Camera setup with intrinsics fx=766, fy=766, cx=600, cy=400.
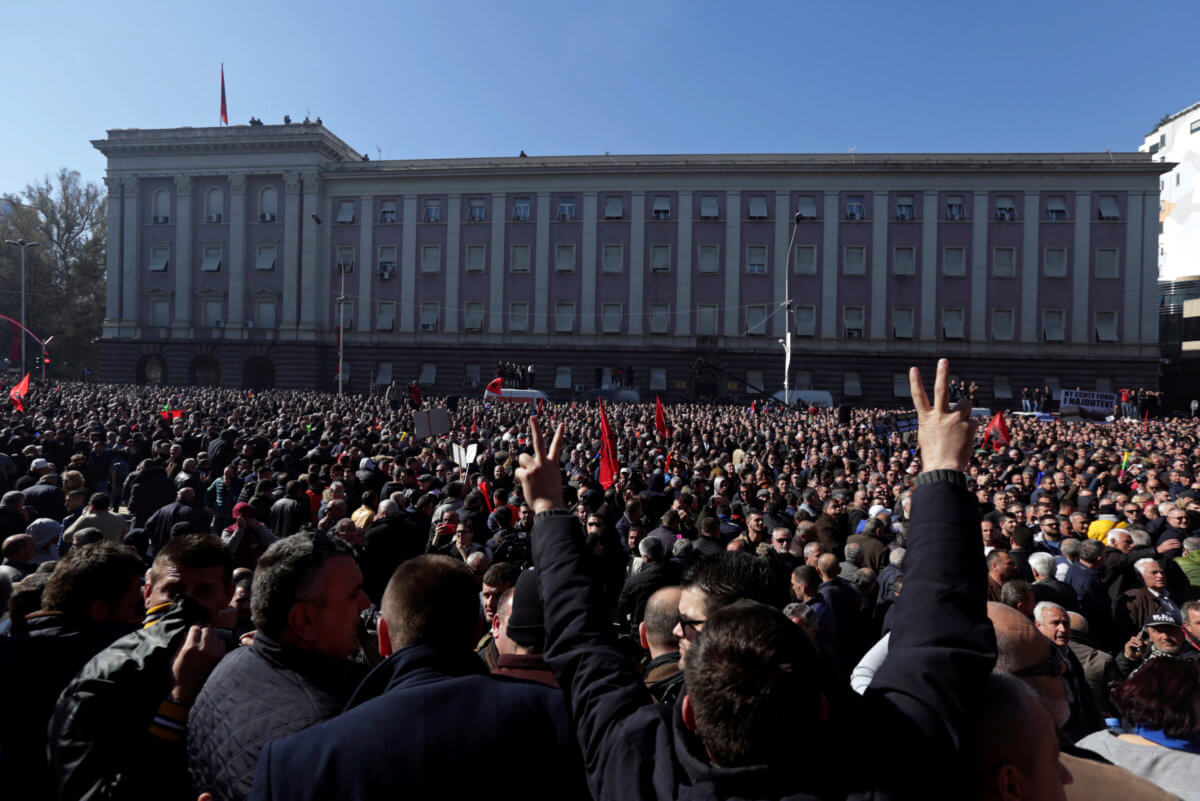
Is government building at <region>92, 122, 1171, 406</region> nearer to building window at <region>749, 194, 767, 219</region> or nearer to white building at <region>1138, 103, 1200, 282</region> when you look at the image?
building window at <region>749, 194, 767, 219</region>

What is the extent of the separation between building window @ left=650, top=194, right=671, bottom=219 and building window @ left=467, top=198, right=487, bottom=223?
1085 centimetres

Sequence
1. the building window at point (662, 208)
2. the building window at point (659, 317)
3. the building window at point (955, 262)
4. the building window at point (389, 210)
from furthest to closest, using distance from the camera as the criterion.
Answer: the building window at point (389, 210) < the building window at point (662, 208) < the building window at point (659, 317) < the building window at point (955, 262)

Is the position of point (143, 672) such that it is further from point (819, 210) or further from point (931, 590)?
point (819, 210)

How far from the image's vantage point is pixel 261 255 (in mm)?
49719

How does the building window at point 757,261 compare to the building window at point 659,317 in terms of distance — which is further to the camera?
the building window at point 659,317

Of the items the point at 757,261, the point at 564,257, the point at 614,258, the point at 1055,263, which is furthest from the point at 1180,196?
the point at 564,257

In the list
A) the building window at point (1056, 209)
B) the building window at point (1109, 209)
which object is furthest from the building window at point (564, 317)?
the building window at point (1109, 209)

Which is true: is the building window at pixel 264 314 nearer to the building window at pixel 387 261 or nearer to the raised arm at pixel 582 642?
the building window at pixel 387 261

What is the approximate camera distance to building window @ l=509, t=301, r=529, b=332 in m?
48.2

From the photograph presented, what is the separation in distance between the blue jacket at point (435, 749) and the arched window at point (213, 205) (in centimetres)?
5561

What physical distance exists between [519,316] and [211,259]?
68.4 feet

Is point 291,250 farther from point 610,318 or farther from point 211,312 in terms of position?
point 610,318

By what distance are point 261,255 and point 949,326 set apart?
43176 mm

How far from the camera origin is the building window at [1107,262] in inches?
1745
